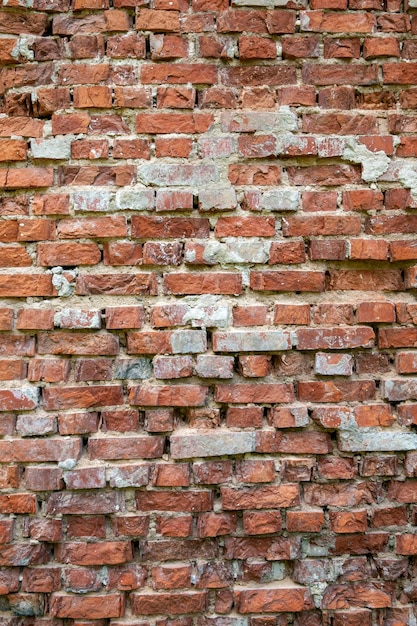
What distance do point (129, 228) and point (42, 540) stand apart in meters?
0.93

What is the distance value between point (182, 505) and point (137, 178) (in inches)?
37.7

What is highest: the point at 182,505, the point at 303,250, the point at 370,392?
the point at 303,250

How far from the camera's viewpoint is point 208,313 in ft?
4.90

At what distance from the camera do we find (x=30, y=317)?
4.92 ft

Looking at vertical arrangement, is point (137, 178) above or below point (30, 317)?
above

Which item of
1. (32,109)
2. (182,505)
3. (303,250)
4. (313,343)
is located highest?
(32,109)

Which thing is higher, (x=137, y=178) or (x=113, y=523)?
(x=137, y=178)

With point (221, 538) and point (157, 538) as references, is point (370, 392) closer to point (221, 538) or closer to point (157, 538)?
point (221, 538)

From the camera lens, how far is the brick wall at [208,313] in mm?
1470

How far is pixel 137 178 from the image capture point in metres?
1.52

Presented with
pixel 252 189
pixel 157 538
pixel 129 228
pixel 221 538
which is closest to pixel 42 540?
pixel 157 538

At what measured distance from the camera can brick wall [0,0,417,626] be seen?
1470 mm

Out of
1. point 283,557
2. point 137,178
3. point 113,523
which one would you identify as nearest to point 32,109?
point 137,178

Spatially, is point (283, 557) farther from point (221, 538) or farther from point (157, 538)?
point (157, 538)
